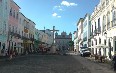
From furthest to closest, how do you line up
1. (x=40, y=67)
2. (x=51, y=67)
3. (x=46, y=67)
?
(x=51, y=67)
(x=46, y=67)
(x=40, y=67)

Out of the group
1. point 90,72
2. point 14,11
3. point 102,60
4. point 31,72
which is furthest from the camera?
point 14,11

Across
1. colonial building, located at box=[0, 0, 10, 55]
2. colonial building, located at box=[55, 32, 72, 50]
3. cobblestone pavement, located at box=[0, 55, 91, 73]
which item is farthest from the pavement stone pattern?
colonial building, located at box=[55, 32, 72, 50]

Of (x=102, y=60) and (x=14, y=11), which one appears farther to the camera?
(x=14, y=11)

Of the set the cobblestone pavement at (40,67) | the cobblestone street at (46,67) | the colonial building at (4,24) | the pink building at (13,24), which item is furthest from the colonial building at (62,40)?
the cobblestone pavement at (40,67)

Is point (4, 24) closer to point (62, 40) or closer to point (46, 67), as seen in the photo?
point (46, 67)

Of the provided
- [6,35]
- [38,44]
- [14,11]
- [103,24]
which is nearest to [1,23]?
[6,35]

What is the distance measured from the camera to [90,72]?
68.6 feet

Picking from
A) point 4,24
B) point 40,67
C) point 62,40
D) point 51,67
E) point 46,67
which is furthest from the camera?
point 62,40

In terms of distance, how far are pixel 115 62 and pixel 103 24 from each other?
21.9 m

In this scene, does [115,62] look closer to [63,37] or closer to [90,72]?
[90,72]

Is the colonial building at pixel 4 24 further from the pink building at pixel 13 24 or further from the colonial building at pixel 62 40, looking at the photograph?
the colonial building at pixel 62 40

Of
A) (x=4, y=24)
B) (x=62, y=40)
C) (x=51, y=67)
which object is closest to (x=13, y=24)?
(x=4, y=24)

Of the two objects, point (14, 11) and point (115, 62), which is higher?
point (14, 11)

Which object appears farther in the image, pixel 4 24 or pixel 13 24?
pixel 13 24
